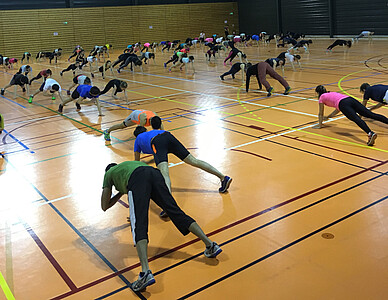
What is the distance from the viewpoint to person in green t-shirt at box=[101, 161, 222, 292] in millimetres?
4293

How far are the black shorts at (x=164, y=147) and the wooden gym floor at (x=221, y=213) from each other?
79 cm

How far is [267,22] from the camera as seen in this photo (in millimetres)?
42938

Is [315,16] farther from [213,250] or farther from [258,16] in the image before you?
[213,250]

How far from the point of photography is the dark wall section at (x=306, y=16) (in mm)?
36406

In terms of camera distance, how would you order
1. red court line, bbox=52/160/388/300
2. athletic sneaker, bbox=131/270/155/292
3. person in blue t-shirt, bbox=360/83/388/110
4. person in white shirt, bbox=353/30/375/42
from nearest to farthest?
athletic sneaker, bbox=131/270/155/292
red court line, bbox=52/160/388/300
person in blue t-shirt, bbox=360/83/388/110
person in white shirt, bbox=353/30/375/42

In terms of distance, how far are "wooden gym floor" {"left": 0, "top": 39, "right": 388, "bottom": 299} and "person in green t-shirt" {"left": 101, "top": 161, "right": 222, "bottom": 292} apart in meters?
0.20

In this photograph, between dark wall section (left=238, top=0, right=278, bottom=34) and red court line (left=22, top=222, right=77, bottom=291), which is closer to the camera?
red court line (left=22, top=222, right=77, bottom=291)

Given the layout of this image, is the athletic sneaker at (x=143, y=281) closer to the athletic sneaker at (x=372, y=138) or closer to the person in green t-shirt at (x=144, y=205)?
the person in green t-shirt at (x=144, y=205)

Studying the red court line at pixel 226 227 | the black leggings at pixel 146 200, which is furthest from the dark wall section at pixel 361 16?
the black leggings at pixel 146 200

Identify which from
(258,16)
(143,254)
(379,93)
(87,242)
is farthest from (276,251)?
(258,16)

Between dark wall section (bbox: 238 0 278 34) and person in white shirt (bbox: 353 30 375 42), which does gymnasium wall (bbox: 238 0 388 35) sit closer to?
dark wall section (bbox: 238 0 278 34)

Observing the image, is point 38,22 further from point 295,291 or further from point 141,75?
point 295,291

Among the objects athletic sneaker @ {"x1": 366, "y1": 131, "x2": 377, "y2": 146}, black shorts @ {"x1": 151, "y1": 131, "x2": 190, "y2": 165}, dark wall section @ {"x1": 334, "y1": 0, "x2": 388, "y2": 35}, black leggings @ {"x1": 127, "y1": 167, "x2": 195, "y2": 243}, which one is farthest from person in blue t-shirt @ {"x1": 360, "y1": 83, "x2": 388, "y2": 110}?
dark wall section @ {"x1": 334, "y1": 0, "x2": 388, "y2": 35}

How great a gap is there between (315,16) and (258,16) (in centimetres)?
819
